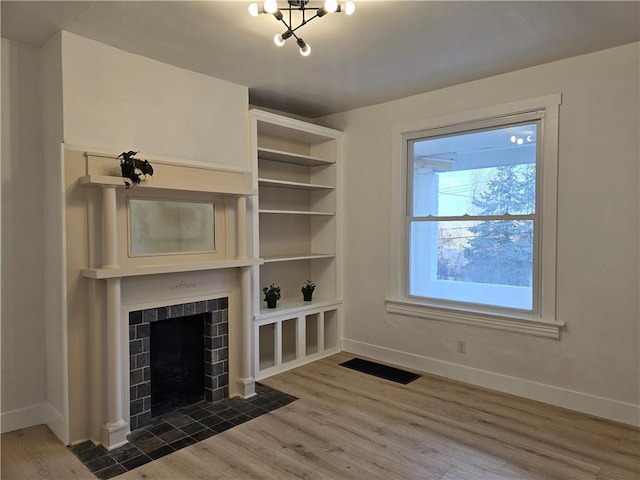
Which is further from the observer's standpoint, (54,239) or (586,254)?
(586,254)

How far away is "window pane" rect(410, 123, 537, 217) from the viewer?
136 inches

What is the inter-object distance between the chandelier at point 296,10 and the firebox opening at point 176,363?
2.19 metres

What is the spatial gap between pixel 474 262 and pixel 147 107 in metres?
2.95

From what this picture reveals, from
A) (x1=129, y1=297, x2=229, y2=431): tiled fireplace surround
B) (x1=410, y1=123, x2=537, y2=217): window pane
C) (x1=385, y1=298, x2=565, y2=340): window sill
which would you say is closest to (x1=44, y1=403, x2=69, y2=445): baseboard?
(x1=129, y1=297, x2=229, y2=431): tiled fireplace surround

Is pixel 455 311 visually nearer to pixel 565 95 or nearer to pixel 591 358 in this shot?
pixel 591 358

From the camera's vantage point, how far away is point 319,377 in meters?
3.88

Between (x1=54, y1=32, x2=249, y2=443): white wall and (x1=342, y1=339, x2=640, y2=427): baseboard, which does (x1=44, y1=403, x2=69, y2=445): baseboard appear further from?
(x1=342, y1=339, x2=640, y2=427): baseboard

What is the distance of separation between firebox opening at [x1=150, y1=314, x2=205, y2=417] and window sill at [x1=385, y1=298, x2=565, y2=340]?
189cm

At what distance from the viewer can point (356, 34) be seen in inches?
107

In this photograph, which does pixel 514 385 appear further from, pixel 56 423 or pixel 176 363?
pixel 56 423

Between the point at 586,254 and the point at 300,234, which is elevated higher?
the point at 300,234

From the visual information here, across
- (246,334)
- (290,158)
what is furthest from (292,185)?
(246,334)

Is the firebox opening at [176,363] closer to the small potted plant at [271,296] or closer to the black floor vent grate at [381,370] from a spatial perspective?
the small potted plant at [271,296]

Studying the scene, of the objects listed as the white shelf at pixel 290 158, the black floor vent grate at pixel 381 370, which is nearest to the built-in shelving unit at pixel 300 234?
the white shelf at pixel 290 158
